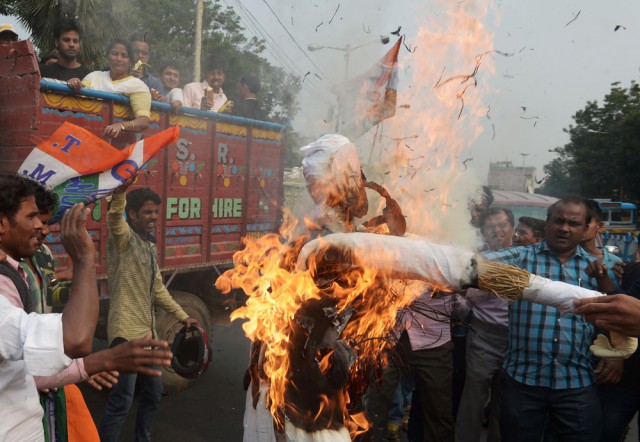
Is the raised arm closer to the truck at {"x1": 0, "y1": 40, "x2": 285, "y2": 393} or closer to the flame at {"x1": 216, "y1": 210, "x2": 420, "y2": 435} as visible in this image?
the flame at {"x1": 216, "y1": 210, "x2": 420, "y2": 435}

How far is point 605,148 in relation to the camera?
24.4 m

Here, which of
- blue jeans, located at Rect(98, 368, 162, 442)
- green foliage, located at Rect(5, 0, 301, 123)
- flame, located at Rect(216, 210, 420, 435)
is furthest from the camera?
green foliage, located at Rect(5, 0, 301, 123)

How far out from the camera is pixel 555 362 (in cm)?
335

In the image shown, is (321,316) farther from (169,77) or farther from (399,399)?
(169,77)

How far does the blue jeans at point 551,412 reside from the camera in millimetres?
3336

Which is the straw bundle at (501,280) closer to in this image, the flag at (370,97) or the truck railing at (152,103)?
the flag at (370,97)

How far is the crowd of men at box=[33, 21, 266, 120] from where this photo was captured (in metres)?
5.62

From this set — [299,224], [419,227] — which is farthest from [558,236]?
[299,224]

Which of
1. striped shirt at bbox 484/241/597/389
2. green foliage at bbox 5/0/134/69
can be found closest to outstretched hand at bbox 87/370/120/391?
striped shirt at bbox 484/241/597/389

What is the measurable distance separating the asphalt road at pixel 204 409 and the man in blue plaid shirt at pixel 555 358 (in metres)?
2.52

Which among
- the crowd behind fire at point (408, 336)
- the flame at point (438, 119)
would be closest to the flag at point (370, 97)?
the flame at point (438, 119)

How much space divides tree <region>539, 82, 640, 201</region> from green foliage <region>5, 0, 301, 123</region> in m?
15.1

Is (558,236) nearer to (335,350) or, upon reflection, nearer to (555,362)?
(555,362)

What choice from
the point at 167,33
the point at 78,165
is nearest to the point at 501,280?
the point at 78,165
